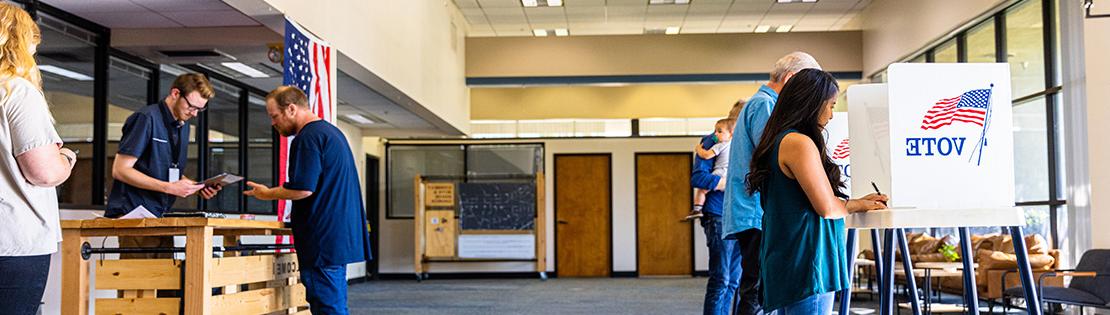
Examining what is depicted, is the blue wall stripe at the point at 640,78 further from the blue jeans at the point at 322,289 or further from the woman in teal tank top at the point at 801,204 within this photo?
the woman in teal tank top at the point at 801,204

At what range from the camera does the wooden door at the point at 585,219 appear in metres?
17.0

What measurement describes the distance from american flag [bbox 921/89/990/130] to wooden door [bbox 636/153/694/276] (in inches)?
535

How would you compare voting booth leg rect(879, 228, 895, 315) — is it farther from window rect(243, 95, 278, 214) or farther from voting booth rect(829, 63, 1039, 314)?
window rect(243, 95, 278, 214)

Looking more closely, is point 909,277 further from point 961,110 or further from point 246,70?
point 246,70

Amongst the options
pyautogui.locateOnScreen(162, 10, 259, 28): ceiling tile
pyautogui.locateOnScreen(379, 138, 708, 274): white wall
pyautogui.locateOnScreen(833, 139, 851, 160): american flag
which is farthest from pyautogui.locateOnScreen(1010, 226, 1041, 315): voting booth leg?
pyautogui.locateOnScreen(379, 138, 708, 274): white wall

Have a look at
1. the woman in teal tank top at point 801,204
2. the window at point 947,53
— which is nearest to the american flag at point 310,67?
the woman in teal tank top at point 801,204

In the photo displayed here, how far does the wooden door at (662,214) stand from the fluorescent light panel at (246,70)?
8.32 m

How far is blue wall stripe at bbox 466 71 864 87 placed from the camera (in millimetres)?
13898

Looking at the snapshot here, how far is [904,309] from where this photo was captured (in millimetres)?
9719

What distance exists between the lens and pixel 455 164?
16.9 meters

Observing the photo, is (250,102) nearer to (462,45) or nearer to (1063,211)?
(462,45)

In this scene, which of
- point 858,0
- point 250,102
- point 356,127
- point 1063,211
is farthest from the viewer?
point 356,127

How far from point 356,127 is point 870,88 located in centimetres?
1228

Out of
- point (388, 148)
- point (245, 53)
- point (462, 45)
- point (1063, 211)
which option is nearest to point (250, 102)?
point (245, 53)
